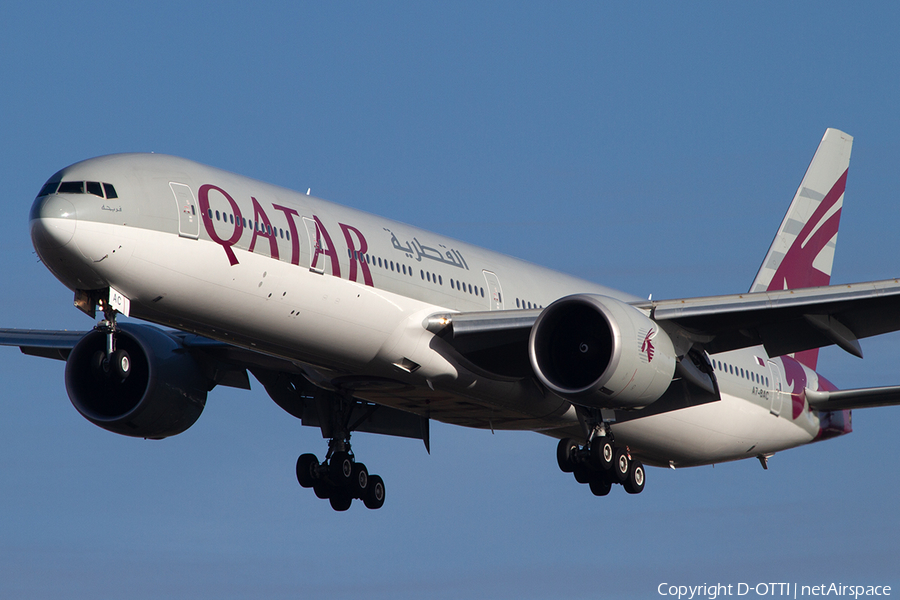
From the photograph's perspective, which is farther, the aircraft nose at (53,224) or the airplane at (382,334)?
the airplane at (382,334)

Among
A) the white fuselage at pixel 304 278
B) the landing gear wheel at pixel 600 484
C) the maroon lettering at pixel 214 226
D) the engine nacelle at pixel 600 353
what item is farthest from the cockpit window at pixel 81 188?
the landing gear wheel at pixel 600 484

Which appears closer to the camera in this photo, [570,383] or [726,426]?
[570,383]

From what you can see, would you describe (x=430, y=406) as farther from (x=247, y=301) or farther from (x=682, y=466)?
(x=682, y=466)

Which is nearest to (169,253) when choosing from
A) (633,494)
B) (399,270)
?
(399,270)

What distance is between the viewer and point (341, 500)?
31.9 m

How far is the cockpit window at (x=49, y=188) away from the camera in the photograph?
2231 centimetres

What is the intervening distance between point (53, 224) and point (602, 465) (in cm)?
1342

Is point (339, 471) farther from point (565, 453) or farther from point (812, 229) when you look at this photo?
point (812, 229)

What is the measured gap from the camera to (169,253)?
22.5 metres

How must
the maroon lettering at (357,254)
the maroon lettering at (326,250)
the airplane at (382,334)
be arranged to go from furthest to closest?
1. the maroon lettering at (357,254)
2. the maroon lettering at (326,250)
3. the airplane at (382,334)

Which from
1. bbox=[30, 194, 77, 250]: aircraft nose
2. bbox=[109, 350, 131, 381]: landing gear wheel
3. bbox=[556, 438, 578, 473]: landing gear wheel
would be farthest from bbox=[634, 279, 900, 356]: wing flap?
bbox=[30, 194, 77, 250]: aircraft nose

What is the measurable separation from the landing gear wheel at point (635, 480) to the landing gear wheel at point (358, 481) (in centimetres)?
674

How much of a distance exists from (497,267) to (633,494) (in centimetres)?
636

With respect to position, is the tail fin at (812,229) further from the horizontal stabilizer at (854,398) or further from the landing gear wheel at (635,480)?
the landing gear wheel at (635,480)
